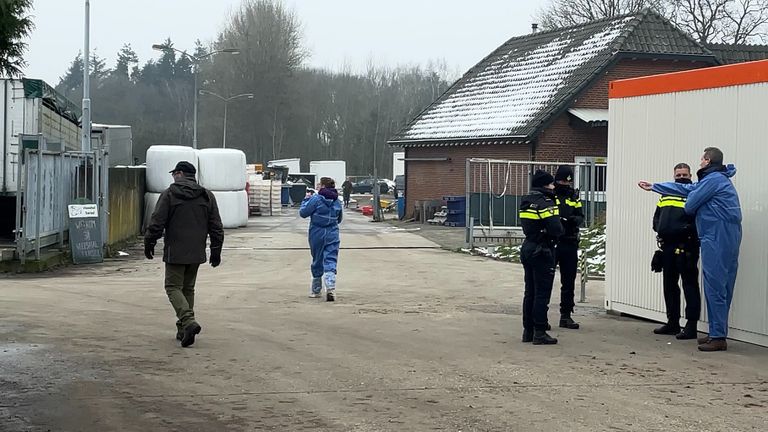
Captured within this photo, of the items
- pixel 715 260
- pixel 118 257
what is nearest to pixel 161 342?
pixel 715 260

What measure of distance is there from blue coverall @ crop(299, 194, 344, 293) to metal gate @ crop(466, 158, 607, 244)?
34.0 feet

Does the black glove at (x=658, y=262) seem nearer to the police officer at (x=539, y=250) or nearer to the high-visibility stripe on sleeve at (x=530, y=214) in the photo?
the police officer at (x=539, y=250)

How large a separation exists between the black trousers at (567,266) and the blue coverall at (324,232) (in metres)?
3.59

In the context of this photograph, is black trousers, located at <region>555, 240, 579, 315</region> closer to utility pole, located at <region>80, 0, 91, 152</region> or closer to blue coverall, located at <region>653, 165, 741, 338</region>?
blue coverall, located at <region>653, 165, 741, 338</region>

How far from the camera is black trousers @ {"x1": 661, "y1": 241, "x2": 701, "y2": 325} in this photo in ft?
34.2

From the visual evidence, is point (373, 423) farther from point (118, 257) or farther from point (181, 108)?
point (181, 108)

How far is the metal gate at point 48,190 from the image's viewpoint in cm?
1788

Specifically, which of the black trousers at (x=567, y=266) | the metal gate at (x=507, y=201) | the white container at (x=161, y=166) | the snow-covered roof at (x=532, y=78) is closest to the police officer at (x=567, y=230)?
the black trousers at (x=567, y=266)

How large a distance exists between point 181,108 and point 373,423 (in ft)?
362

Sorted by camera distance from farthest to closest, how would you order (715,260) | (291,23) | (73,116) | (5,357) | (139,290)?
(291,23) < (73,116) < (139,290) < (715,260) < (5,357)

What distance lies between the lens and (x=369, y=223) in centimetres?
3969

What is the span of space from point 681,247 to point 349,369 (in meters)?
3.77

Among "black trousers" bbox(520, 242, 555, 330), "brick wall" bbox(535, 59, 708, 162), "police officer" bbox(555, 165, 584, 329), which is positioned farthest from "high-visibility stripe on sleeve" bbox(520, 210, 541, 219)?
"brick wall" bbox(535, 59, 708, 162)

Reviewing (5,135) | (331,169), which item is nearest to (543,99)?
(5,135)
